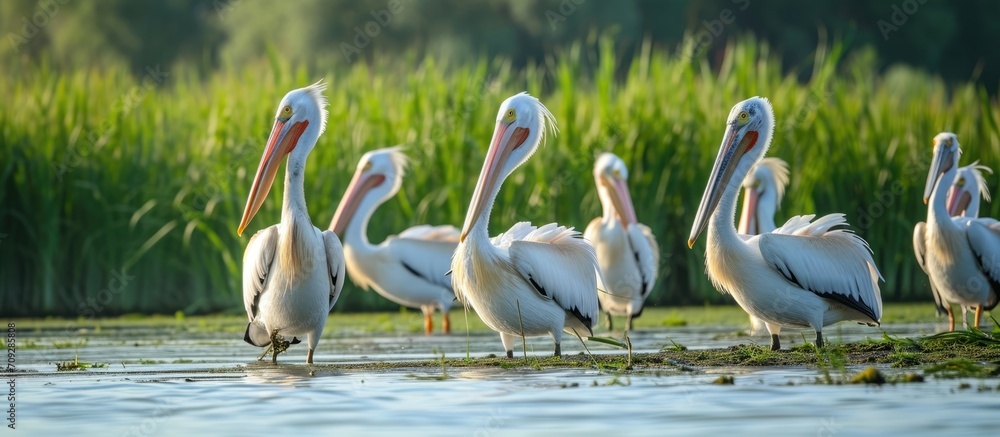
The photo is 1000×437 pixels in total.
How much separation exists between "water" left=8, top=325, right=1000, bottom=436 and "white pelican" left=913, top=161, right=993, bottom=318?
408 centimetres

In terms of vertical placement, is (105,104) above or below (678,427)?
above

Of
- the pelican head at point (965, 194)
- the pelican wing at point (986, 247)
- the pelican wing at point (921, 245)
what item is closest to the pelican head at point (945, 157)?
the pelican wing at point (921, 245)

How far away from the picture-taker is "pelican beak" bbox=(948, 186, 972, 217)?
11.1m

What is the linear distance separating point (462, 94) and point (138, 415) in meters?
Result: 8.40

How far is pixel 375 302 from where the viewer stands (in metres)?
13.8

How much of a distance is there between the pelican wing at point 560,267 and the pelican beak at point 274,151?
1442 mm

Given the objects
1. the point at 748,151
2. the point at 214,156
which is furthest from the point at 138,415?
the point at 214,156

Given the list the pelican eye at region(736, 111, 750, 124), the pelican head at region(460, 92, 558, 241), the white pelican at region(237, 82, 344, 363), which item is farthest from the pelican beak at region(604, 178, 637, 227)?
the white pelican at region(237, 82, 344, 363)

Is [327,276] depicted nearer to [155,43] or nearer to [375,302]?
[375,302]

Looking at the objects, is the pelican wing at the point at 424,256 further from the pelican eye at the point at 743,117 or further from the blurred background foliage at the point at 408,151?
the pelican eye at the point at 743,117

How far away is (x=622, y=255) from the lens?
428 inches

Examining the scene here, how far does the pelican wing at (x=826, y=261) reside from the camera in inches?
286

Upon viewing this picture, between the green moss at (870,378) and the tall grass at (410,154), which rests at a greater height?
the tall grass at (410,154)

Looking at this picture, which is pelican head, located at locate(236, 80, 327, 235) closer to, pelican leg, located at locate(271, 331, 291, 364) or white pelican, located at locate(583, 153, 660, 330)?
pelican leg, located at locate(271, 331, 291, 364)
